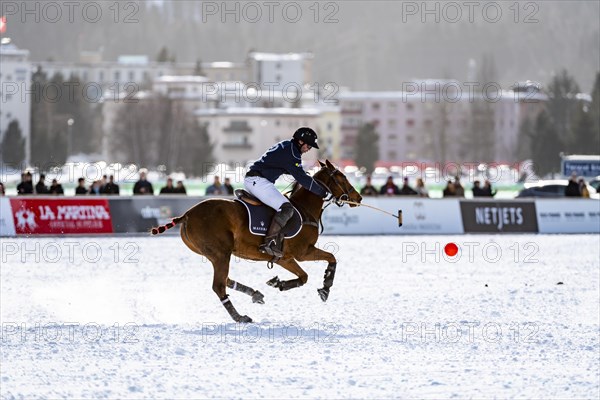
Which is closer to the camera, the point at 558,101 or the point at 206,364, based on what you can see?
the point at 206,364

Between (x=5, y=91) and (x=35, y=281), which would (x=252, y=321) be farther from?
(x=5, y=91)

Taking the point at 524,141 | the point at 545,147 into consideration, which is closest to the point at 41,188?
the point at 545,147

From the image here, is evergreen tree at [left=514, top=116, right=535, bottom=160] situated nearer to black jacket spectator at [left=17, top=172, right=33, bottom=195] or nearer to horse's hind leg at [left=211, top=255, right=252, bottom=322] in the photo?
black jacket spectator at [left=17, top=172, right=33, bottom=195]

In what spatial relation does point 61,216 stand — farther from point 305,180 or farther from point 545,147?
point 545,147

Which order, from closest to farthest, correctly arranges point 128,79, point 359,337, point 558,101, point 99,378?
point 99,378
point 359,337
point 558,101
point 128,79

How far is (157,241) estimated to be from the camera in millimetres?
28562

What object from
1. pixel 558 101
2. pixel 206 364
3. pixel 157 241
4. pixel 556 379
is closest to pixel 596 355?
pixel 556 379

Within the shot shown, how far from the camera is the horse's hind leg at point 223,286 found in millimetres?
12961

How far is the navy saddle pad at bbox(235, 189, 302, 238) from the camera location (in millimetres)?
13297

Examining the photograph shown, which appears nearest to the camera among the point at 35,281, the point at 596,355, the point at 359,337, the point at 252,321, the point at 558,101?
the point at 596,355

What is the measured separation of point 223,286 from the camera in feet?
42.8

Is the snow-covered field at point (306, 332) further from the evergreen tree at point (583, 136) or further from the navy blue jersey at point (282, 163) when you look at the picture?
the evergreen tree at point (583, 136)

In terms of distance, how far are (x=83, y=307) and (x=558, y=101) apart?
4409 inches

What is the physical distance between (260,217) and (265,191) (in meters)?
0.30
